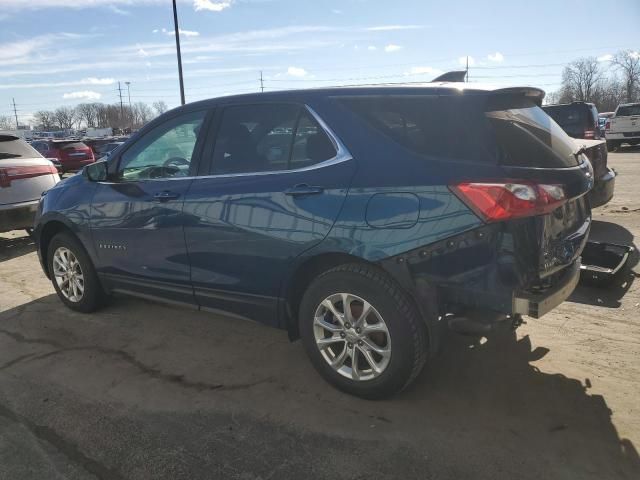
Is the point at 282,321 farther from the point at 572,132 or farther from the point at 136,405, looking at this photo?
the point at 572,132

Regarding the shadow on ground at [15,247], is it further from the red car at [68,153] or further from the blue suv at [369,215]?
the red car at [68,153]

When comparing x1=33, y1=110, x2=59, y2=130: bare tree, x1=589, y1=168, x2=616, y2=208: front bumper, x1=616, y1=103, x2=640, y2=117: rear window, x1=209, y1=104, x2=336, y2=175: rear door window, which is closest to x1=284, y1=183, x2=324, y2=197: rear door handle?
x1=209, y1=104, x2=336, y2=175: rear door window

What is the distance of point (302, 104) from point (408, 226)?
3.57 feet

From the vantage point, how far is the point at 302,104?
10.7 feet

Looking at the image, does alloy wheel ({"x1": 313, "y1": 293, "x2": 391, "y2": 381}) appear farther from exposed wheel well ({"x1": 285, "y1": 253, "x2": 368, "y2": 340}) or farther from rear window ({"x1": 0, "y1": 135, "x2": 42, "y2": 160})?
rear window ({"x1": 0, "y1": 135, "x2": 42, "y2": 160})

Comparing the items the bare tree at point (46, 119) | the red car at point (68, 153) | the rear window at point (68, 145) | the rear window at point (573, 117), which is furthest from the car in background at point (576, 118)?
the bare tree at point (46, 119)

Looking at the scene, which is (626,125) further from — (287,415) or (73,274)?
(287,415)

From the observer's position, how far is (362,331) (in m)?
3.01

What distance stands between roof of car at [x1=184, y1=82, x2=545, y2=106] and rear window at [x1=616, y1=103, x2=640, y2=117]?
20.3m

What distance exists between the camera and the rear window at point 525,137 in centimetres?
275

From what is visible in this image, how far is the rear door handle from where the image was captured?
9.97 ft

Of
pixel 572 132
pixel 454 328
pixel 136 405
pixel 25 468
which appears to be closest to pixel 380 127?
pixel 454 328

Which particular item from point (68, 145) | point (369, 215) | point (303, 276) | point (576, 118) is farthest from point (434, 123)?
point (68, 145)

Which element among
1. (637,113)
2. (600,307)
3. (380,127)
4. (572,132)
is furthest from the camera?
(637,113)
